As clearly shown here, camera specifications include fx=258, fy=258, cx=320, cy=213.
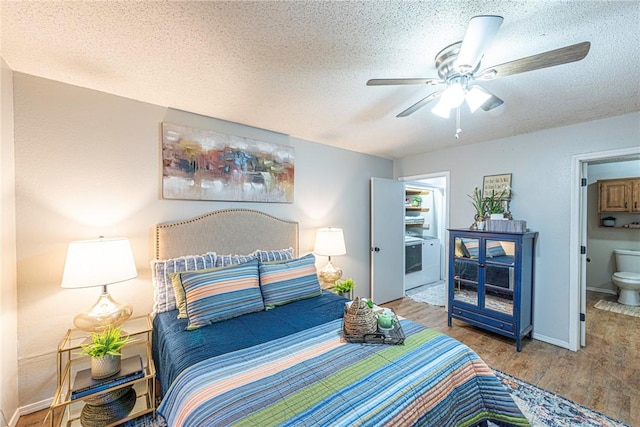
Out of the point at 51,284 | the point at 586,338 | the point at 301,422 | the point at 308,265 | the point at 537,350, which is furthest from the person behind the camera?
the point at 586,338

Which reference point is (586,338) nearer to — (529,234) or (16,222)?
(529,234)

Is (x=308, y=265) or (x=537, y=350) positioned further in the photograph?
(x=537, y=350)

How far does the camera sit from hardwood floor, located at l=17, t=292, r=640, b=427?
6.36 ft

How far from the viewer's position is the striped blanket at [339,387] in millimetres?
1033

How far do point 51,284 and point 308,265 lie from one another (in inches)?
76.6

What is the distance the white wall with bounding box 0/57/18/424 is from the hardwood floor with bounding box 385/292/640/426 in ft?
12.2

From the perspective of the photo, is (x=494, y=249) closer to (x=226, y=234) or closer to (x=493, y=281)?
(x=493, y=281)

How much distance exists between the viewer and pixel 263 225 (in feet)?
9.27

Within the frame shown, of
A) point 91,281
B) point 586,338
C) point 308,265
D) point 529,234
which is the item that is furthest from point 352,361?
point 586,338

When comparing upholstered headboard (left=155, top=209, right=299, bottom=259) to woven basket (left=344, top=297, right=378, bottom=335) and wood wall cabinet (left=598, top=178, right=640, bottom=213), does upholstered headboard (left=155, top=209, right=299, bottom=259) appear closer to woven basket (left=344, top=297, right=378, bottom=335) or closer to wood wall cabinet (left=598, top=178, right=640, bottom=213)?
woven basket (left=344, top=297, right=378, bottom=335)

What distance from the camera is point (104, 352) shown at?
1612 millimetres

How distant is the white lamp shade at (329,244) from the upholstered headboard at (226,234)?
28cm

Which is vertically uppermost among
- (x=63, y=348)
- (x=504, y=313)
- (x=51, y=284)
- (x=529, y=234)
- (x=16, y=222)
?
(x=16, y=222)

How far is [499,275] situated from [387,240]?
152 centimetres
